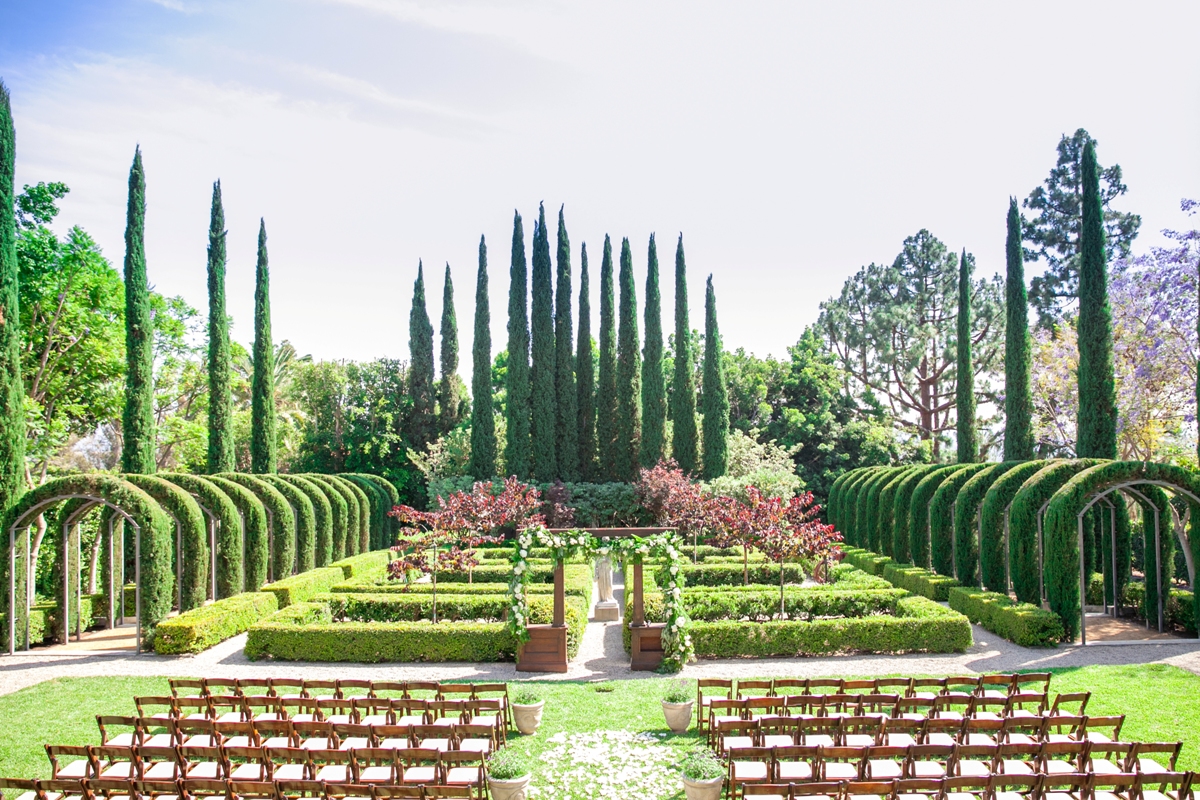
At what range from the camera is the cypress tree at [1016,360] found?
24844 mm

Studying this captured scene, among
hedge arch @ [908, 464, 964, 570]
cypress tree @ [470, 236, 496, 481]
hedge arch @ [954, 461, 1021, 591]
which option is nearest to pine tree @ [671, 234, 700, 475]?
cypress tree @ [470, 236, 496, 481]

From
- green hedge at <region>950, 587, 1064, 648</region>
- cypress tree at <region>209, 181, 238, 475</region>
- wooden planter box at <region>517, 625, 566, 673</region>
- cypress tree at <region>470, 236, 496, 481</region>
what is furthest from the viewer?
cypress tree at <region>470, 236, 496, 481</region>

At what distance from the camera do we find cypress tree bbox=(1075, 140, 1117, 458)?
19359 millimetres

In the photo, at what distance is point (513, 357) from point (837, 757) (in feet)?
97.2

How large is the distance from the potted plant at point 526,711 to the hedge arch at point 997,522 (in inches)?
445

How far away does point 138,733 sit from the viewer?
7.96 meters

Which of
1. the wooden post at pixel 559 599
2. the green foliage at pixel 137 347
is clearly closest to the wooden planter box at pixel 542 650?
the wooden post at pixel 559 599

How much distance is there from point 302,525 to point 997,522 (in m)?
16.6

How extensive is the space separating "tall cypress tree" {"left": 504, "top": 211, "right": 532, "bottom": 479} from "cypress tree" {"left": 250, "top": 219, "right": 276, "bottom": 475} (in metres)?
9.80

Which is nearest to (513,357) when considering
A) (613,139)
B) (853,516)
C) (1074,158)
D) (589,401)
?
(589,401)

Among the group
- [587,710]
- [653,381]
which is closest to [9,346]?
[587,710]

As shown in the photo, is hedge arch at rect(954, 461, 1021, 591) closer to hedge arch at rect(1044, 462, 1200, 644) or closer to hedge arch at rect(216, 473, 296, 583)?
hedge arch at rect(1044, 462, 1200, 644)

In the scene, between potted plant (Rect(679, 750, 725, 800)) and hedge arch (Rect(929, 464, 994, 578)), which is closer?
potted plant (Rect(679, 750, 725, 800))

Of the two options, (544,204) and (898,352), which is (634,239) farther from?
(898,352)
